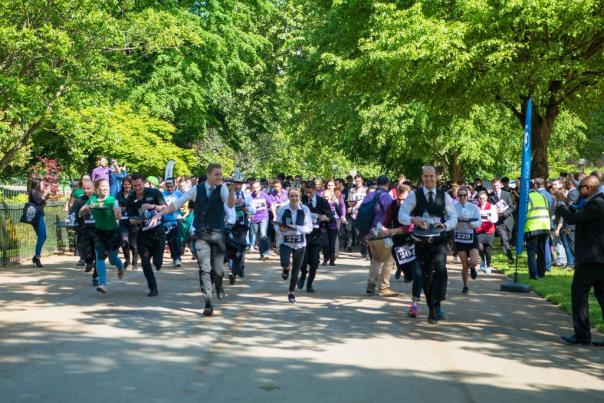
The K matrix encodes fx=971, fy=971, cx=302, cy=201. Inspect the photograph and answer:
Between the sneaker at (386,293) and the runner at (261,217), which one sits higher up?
the runner at (261,217)

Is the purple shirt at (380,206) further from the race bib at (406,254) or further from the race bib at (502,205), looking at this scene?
the race bib at (502,205)

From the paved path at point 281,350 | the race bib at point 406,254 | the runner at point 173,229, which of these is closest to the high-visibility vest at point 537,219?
the paved path at point 281,350

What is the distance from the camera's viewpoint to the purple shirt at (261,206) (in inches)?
928

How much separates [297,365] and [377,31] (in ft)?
59.2

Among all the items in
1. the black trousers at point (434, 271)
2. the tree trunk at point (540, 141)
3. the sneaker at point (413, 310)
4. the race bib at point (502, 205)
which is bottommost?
the sneaker at point (413, 310)

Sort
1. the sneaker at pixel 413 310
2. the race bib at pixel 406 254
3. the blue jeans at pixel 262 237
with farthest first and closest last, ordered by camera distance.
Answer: the blue jeans at pixel 262 237, the race bib at pixel 406 254, the sneaker at pixel 413 310

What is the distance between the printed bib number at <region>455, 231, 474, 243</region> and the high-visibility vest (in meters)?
2.06

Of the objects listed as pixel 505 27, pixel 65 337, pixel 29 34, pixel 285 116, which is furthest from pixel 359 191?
pixel 285 116

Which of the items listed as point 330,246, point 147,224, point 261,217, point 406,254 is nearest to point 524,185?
point 406,254

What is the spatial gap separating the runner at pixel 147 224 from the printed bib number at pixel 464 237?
4935mm

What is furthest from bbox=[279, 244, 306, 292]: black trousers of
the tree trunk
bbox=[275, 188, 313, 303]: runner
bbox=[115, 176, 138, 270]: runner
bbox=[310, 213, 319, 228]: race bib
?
the tree trunk

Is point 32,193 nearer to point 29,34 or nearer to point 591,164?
point 29,34

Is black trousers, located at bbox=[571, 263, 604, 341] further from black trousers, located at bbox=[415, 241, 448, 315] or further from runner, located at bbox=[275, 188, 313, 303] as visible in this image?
runner, located at bbox=[275, 188, 313, 303]

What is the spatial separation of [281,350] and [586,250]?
3.55m
